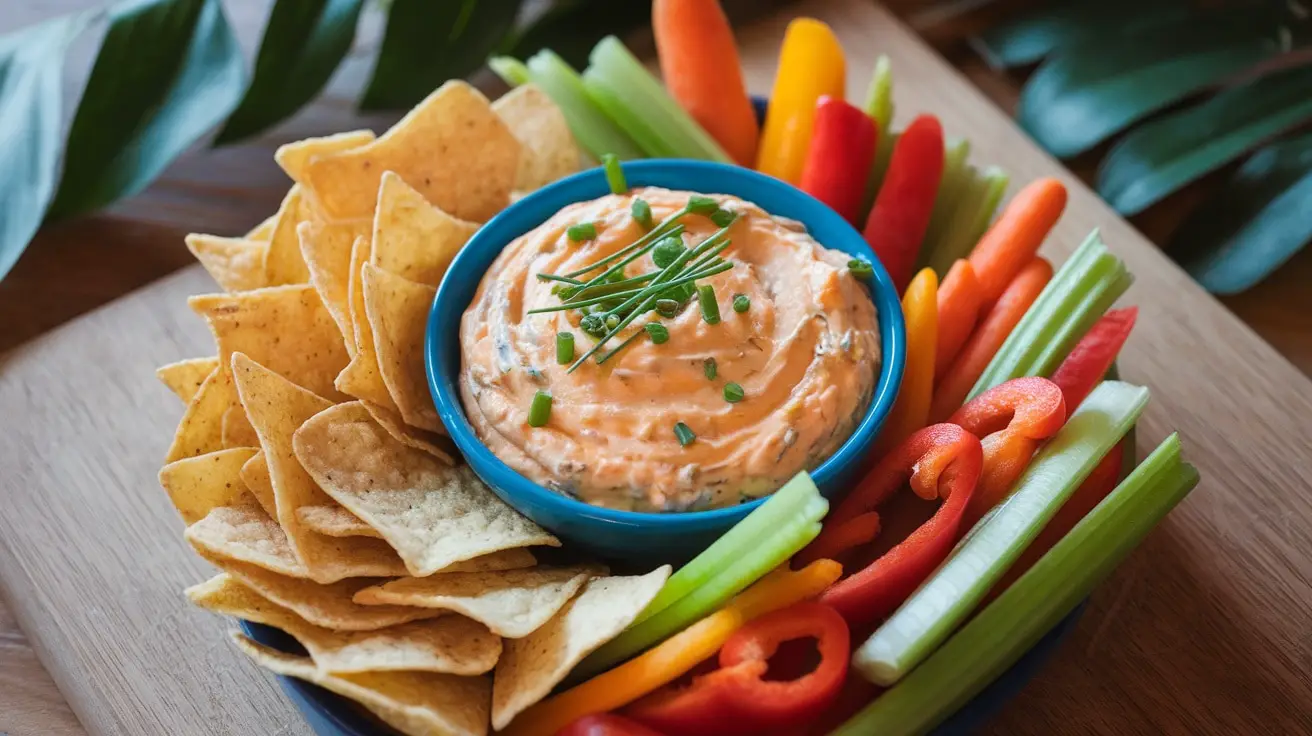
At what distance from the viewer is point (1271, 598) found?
265 centimetres

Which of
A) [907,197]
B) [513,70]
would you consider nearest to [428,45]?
[513,70]

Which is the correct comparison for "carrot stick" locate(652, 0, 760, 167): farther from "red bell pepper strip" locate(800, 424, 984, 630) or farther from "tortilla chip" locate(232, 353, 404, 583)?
"tortilla chip" locate(232, 353, 404, 583)

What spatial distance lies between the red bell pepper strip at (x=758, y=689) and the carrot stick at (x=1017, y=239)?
1.04 meters

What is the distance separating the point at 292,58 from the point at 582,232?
144 centimetres

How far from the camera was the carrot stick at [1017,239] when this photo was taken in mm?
2875

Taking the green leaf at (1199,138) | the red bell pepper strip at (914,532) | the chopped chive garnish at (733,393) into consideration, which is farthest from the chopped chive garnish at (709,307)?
the green leaf at (1199,138)

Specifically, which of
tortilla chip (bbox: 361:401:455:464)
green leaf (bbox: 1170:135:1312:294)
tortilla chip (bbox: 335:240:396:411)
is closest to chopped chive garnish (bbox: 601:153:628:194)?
tortilla chip (bbox: 335:240:396:411)

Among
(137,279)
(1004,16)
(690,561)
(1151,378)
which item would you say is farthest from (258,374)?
(1004,16)

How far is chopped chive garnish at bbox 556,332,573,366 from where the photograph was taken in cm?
242

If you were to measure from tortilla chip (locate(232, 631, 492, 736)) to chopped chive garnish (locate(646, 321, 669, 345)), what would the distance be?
0.77 metres

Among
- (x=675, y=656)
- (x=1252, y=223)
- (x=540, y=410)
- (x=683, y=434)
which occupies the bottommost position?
(x=675, y=656)

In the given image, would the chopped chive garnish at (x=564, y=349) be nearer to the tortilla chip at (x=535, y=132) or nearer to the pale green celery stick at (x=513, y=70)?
the tortilla chip at (x=535, y=132)

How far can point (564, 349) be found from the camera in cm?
243

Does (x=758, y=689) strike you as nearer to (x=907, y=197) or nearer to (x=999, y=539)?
(x=999, y=539)
